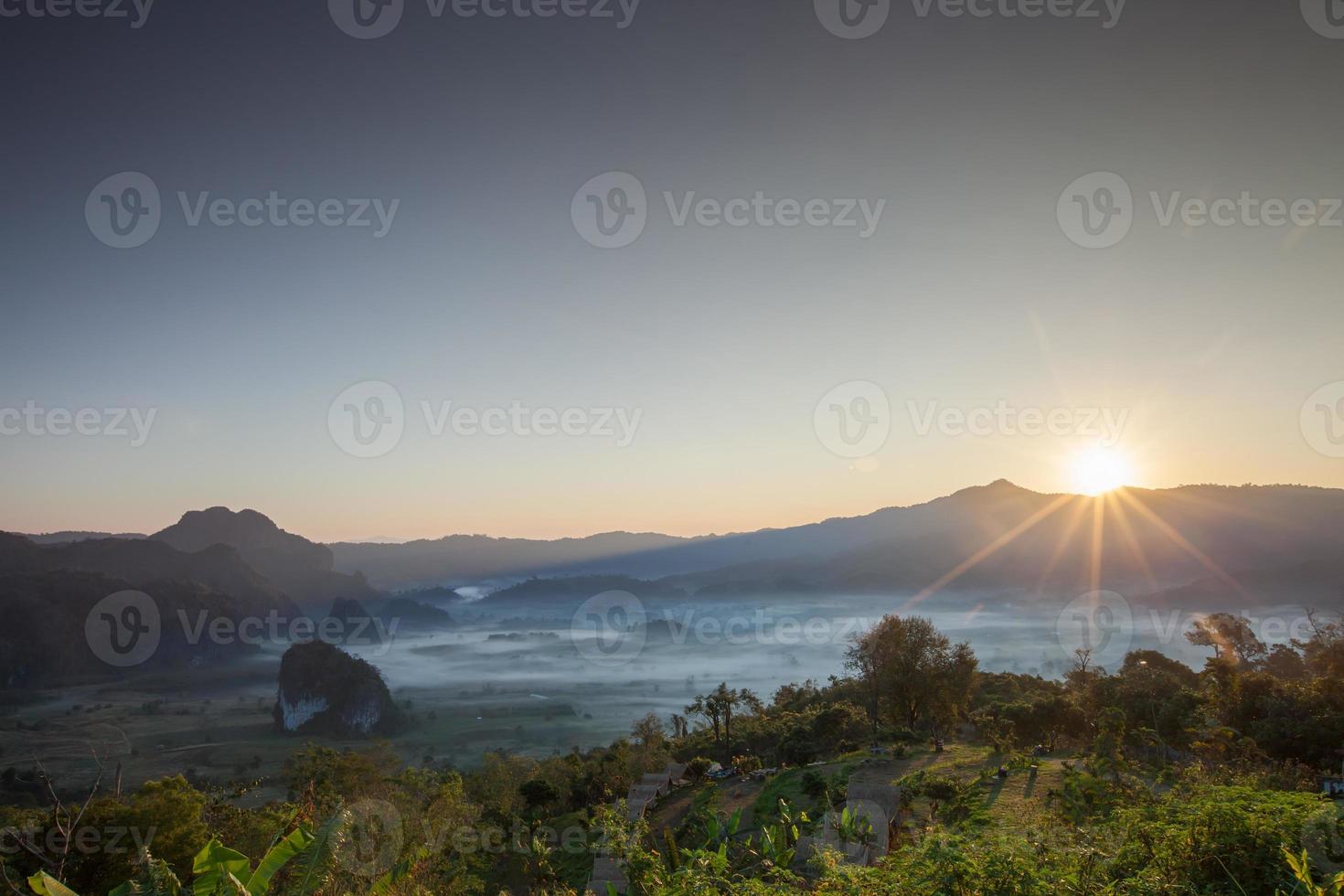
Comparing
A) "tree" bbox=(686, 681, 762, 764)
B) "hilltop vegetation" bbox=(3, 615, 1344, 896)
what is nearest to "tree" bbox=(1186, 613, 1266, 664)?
"hilltop vegetation" bbox=(3, 615, 1344, 896)

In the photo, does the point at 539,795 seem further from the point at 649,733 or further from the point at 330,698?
the point at 330,698

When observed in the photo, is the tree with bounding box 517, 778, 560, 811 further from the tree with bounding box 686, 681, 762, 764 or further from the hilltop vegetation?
the tree with bounding box 686, 681, 762, 764

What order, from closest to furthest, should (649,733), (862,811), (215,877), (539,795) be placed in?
(215,877) → (862,811) → (539,795) → (649,733)

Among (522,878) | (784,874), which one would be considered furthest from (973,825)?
(522,878)

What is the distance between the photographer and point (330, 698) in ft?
437

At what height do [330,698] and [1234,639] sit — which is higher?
[1234,639]

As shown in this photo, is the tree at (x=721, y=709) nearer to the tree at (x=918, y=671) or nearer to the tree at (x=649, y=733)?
the tree at (x=649, y=733)

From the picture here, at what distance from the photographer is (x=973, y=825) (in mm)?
15023

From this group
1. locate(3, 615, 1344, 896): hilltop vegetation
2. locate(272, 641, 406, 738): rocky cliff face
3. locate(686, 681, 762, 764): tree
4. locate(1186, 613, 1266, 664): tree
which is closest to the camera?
locate(3, 615, 1344, 896): hilltop vegetation

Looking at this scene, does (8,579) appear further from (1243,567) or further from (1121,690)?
(1243,567)

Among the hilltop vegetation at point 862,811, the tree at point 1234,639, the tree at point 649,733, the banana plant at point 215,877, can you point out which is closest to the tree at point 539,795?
the hilltop vegetation at point 862,811

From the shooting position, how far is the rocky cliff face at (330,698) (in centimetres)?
13125

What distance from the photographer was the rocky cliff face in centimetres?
13125

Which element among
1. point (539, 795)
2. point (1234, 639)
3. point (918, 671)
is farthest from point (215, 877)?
point (1234, 639)
